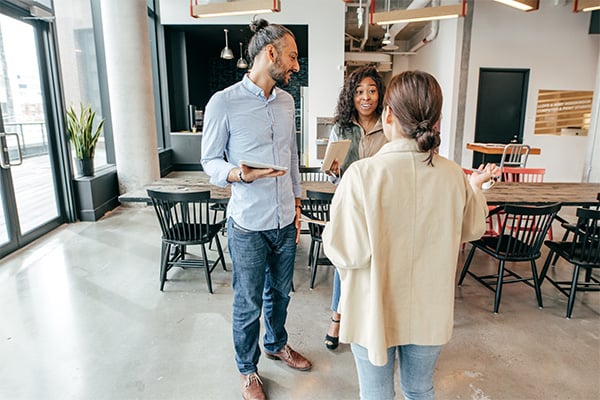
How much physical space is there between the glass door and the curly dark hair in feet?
10.7

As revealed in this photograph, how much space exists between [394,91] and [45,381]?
2.14 meters

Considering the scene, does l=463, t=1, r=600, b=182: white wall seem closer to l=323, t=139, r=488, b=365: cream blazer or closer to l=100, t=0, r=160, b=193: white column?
l=100, t=0, r=160, b=193: white column

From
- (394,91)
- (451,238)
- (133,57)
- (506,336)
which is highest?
(133,57)

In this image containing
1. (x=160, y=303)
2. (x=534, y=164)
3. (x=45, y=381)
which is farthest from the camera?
(x=534, y=164)

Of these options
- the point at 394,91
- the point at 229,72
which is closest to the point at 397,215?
the point at 394,91

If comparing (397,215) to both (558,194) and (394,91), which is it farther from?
(558,194)

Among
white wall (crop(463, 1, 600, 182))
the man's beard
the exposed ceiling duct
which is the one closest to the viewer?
the man's beard

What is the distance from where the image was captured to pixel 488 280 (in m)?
3.12

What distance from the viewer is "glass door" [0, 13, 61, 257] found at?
3635 millimetres

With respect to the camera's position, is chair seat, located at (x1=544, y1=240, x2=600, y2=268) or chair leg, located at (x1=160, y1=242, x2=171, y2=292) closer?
chair seat, located at (x1=544, y1=240, x2=600, y2=268)

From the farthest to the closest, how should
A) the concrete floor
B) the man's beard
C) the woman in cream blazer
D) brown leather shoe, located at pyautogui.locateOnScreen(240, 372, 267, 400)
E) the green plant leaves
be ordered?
the green plant leaves → the concrete floor → brown leather shoe, located at pyautogui.locateOnScreen(240, 372, 267, 400) → the man's beard → the woman in cream blazer

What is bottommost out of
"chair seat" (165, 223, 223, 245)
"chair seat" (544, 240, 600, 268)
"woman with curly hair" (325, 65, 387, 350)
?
"chair seat" (544, 240, 600, 268)

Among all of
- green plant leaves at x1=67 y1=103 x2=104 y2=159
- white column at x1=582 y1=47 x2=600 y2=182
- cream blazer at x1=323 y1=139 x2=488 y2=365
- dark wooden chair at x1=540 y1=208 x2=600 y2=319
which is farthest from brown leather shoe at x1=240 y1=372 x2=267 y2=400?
white column at x1=582 y1=47 x2=600 y2=182

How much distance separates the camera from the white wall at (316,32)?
7.10 m
